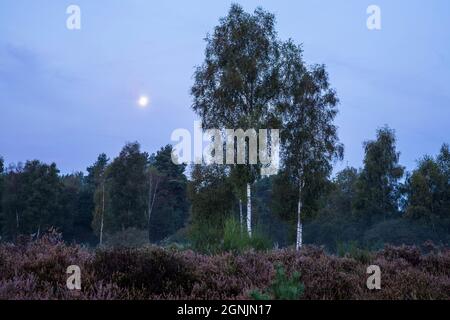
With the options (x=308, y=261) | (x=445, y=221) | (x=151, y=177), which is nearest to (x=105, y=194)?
(x=151, y=177)

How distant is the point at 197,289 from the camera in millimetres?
5359

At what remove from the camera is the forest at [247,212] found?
5.72 m

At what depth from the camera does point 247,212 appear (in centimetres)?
2562

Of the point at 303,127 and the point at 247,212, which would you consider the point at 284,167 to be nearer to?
the point at 303,127

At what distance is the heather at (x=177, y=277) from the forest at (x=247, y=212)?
1.0 inches

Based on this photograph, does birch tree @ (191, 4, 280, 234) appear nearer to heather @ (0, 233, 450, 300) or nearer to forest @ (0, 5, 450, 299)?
forest @ (0, 5, 450, 299)

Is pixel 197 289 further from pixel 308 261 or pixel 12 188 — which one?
pixel 12 188

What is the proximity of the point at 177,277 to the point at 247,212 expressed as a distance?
19944 millimetres

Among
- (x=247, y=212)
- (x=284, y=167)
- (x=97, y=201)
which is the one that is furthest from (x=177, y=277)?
(x=97, y=201)

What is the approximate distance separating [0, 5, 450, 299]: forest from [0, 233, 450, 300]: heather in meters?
0.03

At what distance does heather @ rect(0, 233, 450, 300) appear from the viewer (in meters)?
4.95

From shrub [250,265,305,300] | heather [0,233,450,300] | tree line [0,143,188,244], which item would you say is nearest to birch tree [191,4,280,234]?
heather [0,233,450,300]

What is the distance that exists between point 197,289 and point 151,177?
60814 mm

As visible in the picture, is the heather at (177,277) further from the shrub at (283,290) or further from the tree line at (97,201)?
the tree line at (97,201)
